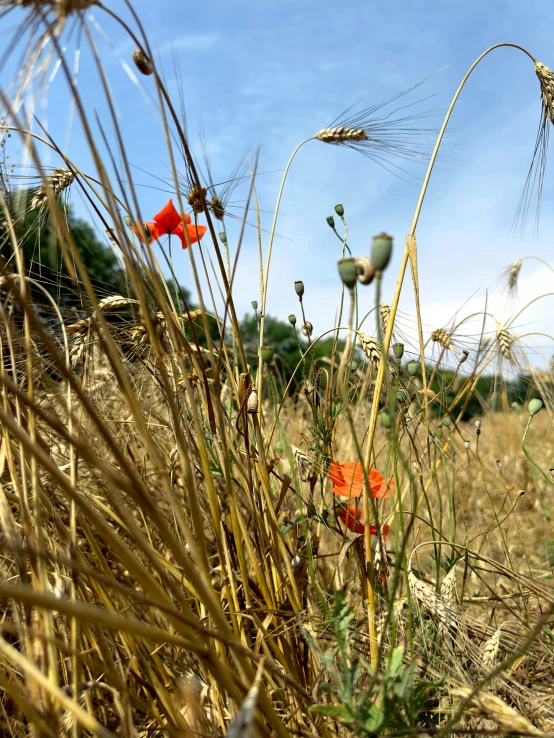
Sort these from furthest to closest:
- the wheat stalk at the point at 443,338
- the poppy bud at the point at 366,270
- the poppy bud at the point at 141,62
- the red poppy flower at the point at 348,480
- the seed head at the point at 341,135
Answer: the wheat stalk at the point at 443,338 < the seed head at the point at 341,135 < the red poppy flower at the point at 348,480 < the poppy bud at the point at 141,62 < the poppy bud at the point at 366,270

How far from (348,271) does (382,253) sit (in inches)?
1.6

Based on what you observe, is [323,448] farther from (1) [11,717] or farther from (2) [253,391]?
(1) [11,717]

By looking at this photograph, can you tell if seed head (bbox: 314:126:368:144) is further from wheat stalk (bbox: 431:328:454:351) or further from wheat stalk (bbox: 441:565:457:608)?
wheat stalk (bbox: 441:565:457:608)

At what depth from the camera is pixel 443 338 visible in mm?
1312

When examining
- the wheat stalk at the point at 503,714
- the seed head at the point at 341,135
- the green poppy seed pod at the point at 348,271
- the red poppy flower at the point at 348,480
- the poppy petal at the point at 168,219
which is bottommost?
the wheat stalk at the point at 503,714

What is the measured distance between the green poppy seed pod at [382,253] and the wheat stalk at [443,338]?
0.91m

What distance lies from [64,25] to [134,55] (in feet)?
0.87

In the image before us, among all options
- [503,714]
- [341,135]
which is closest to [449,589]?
[503,714]

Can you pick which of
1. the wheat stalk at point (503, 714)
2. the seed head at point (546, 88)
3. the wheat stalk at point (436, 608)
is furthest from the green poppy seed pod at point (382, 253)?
the seed head at point (546, 88)

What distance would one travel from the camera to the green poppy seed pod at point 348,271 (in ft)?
1.49

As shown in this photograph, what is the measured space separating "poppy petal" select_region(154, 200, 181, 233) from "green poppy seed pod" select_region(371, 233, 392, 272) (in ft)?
2.97

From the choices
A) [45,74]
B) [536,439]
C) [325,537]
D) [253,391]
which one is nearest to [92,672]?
[253,391]

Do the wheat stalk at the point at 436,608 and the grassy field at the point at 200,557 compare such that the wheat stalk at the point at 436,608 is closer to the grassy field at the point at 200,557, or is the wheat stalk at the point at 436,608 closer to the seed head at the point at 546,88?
the grassy field at the point at 200,557

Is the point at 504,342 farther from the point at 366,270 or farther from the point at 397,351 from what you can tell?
the point at 366,270
